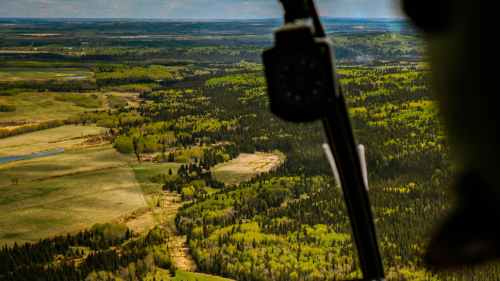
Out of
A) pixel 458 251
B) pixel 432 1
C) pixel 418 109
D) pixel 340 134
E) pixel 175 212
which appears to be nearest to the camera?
pixel 432 1

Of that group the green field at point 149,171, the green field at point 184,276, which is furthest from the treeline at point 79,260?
the green field at point 149,171

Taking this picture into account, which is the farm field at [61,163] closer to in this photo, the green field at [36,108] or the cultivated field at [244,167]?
the cultivated field at [244,167]

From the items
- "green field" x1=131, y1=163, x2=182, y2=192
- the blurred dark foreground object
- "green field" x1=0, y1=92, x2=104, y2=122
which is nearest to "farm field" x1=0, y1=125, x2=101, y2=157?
"green field" x1=0, y1=92, x2=104, y2=122

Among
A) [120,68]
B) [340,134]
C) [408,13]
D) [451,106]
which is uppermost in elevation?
[408,13]

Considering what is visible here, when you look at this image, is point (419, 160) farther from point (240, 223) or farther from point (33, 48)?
point (33, 48)

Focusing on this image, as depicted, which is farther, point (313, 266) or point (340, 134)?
point (313, 266)

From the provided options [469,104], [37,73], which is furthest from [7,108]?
[469,104]

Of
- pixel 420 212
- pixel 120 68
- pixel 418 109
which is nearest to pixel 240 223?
pixel 420 212

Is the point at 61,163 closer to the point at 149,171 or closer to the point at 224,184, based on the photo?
the point at 149,171

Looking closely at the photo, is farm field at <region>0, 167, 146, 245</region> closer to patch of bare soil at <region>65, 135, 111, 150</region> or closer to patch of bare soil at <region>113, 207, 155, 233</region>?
patch of bare soil at <region>113, 207, 155, 233</region>
